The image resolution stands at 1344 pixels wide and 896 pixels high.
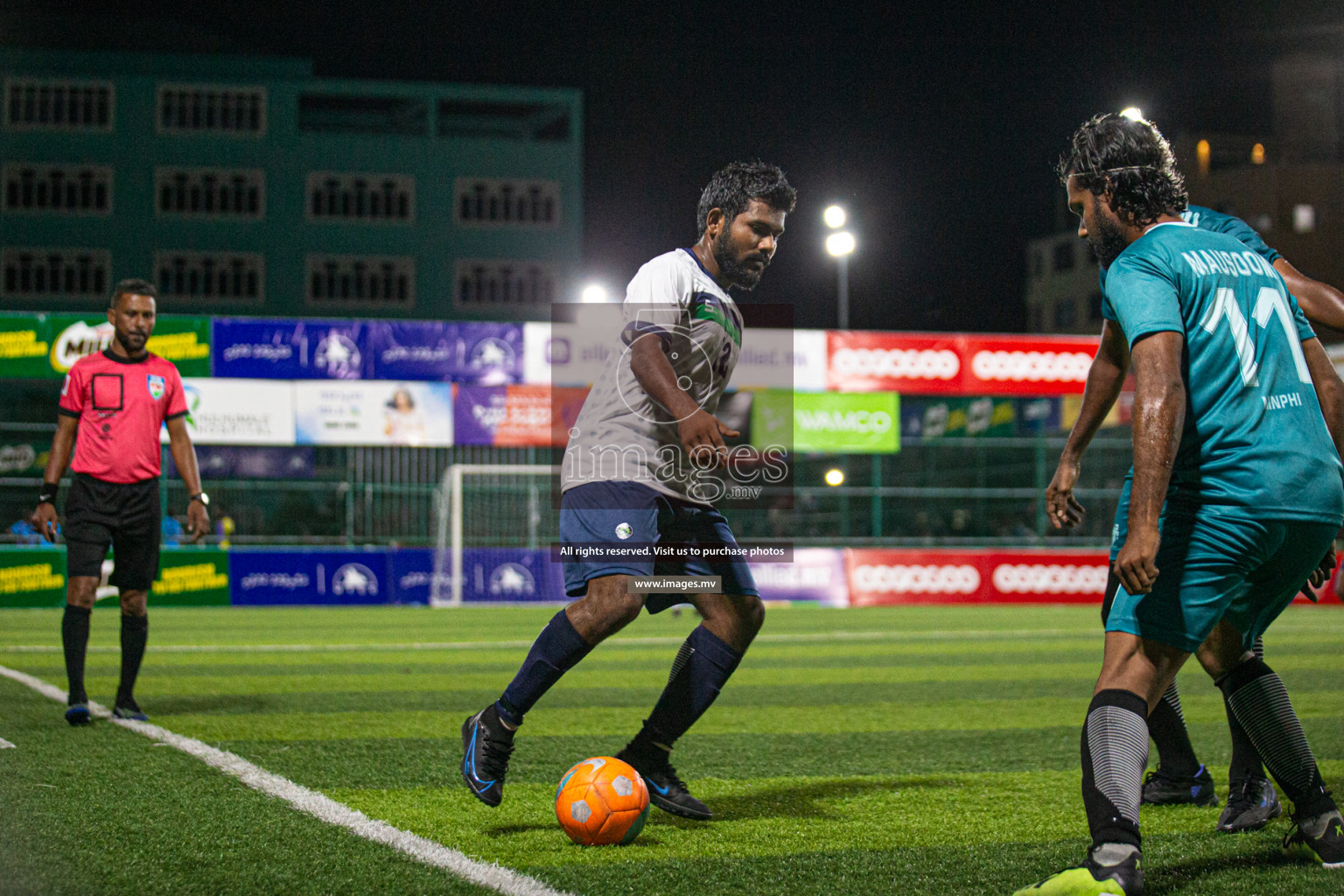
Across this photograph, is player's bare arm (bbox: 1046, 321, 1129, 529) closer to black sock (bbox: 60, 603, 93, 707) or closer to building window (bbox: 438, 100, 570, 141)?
black sock (bbox: 60, 603, 93, 707)

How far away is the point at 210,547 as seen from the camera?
67.5 ft

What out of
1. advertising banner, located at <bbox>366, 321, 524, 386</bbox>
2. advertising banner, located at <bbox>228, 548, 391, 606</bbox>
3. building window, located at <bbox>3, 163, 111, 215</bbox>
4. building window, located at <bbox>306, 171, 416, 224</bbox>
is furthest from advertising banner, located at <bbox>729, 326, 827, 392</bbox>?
building window, located at <bbox>3, 163, 111, 215</bbox>

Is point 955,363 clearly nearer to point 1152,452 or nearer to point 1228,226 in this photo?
point 1228,226

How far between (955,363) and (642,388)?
1909cm

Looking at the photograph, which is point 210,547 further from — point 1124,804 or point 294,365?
point 1124,804

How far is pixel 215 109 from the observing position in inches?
1692

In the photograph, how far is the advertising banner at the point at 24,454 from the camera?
25.6 metres

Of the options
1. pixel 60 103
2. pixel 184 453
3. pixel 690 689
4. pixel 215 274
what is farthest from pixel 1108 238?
pixel 60 103

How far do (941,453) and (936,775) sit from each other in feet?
72.4

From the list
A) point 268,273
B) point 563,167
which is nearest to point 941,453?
point 563,167

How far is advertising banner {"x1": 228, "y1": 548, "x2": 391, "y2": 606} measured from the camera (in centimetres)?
2045

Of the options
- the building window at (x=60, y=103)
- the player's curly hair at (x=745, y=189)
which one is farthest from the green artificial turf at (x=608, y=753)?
the building window at (x=60, y=103)

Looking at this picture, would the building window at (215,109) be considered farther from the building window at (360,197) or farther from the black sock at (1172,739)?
the black sock at (1172,739)

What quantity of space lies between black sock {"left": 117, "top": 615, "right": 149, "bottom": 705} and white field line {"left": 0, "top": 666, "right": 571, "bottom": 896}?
187 millimetres
